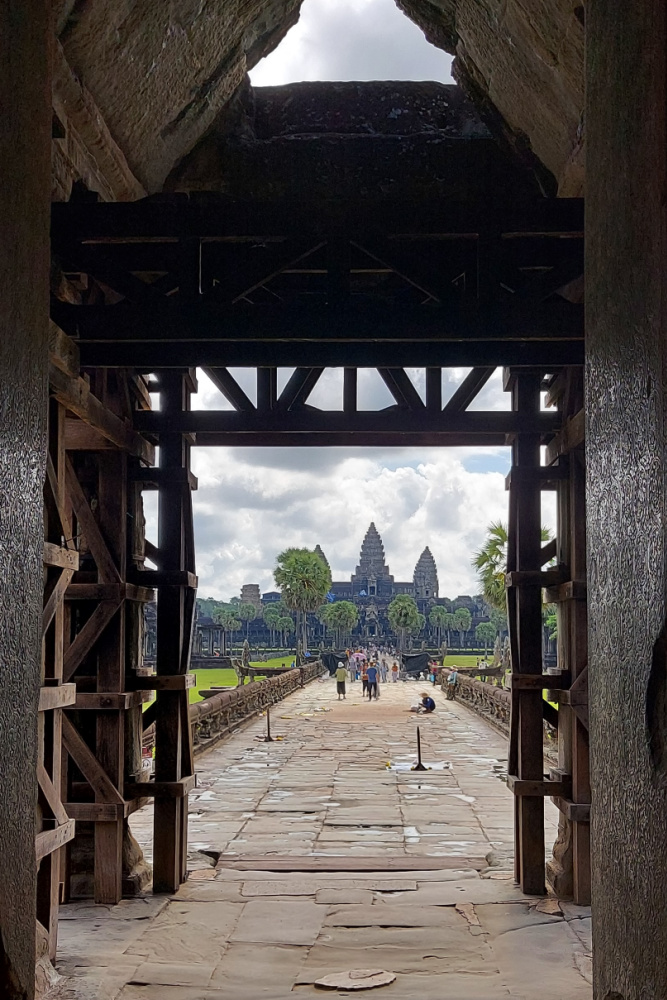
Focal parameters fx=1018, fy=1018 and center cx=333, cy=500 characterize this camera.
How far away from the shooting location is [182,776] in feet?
29.3

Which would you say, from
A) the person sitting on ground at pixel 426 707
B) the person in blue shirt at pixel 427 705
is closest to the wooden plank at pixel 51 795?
the person sitting on ground at pixel 426 707

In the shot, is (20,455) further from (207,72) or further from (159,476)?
(159,476)

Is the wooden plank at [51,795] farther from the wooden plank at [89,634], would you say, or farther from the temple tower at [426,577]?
the temple tower at [426,577]

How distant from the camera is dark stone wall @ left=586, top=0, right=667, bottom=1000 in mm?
1729

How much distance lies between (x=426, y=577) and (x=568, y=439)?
140 meters

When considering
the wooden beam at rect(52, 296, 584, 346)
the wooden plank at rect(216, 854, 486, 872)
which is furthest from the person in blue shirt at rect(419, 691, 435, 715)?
the wooden beam at rect(52, 296, 584, 346)

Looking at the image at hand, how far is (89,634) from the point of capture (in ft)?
26.7

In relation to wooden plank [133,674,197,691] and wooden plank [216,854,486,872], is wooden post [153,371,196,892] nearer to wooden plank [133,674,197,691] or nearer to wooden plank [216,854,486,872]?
wooden plank [133,674,197,691]

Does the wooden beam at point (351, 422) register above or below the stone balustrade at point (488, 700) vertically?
above

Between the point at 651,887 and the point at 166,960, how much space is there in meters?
6.01

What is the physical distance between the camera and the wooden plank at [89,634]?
26.3 feet

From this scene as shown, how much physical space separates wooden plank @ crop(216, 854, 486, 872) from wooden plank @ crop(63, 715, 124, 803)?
7.47 ft

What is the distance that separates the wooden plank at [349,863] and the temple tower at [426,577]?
13236 cm

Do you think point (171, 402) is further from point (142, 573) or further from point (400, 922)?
point (400, 922)
